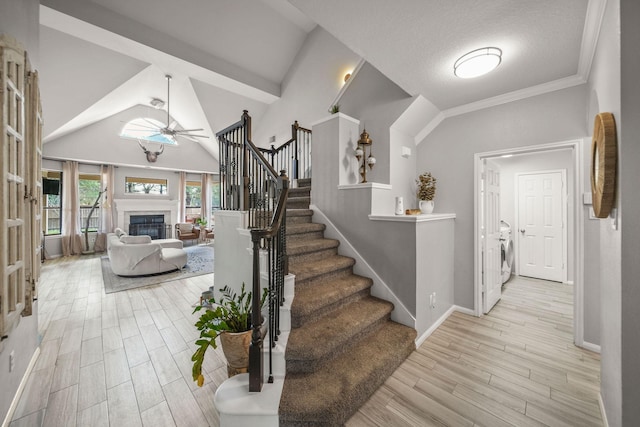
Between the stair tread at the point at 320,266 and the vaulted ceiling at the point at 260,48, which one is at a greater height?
the vaulted ceiling at the point at 260,48

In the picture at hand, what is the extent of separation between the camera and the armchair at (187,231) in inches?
336

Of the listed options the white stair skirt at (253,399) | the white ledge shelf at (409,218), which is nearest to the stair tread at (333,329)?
the white stair skirt at (253,399)

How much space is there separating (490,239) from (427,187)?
1.15m

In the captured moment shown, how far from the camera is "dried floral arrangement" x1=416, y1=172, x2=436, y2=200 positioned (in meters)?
3.25

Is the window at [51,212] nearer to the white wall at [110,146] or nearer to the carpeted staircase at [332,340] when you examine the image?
the white wall at [110,146]

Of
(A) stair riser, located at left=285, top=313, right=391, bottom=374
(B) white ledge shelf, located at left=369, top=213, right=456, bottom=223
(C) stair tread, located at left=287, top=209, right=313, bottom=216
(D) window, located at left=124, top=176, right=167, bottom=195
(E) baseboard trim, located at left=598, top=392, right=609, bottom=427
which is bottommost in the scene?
(E) baseboard trim, located at left=598, top=392, right=609, bottom=427

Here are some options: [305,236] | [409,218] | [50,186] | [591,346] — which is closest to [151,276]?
[50,186]

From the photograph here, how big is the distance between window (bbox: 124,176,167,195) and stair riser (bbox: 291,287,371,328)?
8999mm

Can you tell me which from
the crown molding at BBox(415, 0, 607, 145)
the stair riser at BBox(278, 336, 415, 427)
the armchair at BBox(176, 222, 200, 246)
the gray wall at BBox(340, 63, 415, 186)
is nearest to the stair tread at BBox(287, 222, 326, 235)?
the gray wall at BBox(340, 63, 415, 186)

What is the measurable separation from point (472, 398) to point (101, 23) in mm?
6389

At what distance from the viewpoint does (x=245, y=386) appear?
164 cm

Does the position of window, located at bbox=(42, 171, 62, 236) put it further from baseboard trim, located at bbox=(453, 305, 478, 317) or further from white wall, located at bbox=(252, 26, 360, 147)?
baseboard trim, located at bbox=(453, 305, 478, 317)

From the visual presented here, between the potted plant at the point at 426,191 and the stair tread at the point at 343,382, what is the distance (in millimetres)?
1656

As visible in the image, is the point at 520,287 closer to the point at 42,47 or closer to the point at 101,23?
the point at 101,23
